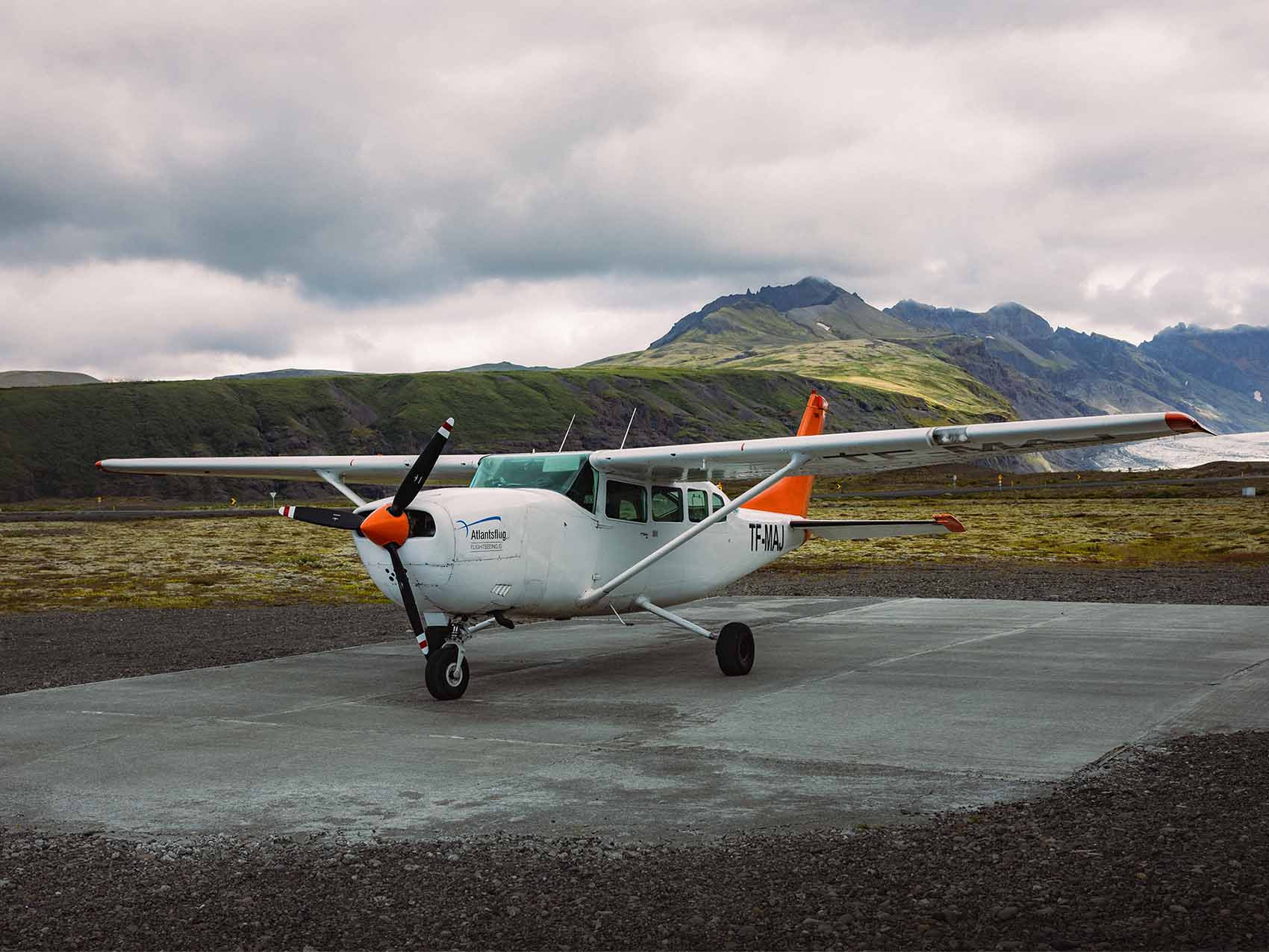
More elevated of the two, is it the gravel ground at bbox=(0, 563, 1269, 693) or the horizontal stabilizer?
the horizontal stabilizer

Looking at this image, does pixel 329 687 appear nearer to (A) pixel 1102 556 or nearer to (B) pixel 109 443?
(A) pixel 1102 556

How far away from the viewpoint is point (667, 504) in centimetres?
1386

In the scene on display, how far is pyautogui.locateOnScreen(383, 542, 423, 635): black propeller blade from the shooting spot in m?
10.3

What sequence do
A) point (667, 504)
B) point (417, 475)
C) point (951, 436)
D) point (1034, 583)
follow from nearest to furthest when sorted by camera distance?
point (417, 475)
point (951, 436)
point (667, 504)
point (1034, 583)

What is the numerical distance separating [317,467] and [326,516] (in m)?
5.22

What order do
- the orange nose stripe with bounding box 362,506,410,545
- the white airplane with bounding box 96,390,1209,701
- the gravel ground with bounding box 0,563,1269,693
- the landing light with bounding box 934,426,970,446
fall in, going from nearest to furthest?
1. the orange nose stripe with bounding box 362,506,410,545
2. the white airplane with bounding box 96,390,1209,701
3. the landing light with bounding box 934,426,970,446
4. the gravel ground with bounding box 0,563,1269,693

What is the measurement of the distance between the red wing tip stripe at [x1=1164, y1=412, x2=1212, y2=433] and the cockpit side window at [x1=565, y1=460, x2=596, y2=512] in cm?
603

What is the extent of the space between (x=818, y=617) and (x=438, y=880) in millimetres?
13549

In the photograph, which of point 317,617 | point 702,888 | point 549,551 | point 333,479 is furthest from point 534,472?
point 317,617

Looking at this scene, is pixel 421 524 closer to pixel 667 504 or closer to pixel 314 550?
pixel 667 504

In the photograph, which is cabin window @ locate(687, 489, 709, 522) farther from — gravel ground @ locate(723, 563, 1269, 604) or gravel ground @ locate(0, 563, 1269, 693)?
gravel ground @ locate(723, 563, 1269, 604)

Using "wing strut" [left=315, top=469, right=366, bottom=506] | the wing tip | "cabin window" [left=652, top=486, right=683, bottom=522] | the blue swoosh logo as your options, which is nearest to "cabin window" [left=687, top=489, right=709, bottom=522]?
"cabin window" [left=652, top=486, right=683, bottom=522]

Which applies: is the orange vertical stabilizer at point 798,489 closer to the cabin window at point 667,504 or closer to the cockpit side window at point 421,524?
the cabin window at point 667,504

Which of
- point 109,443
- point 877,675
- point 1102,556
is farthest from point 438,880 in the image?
point 109,443
